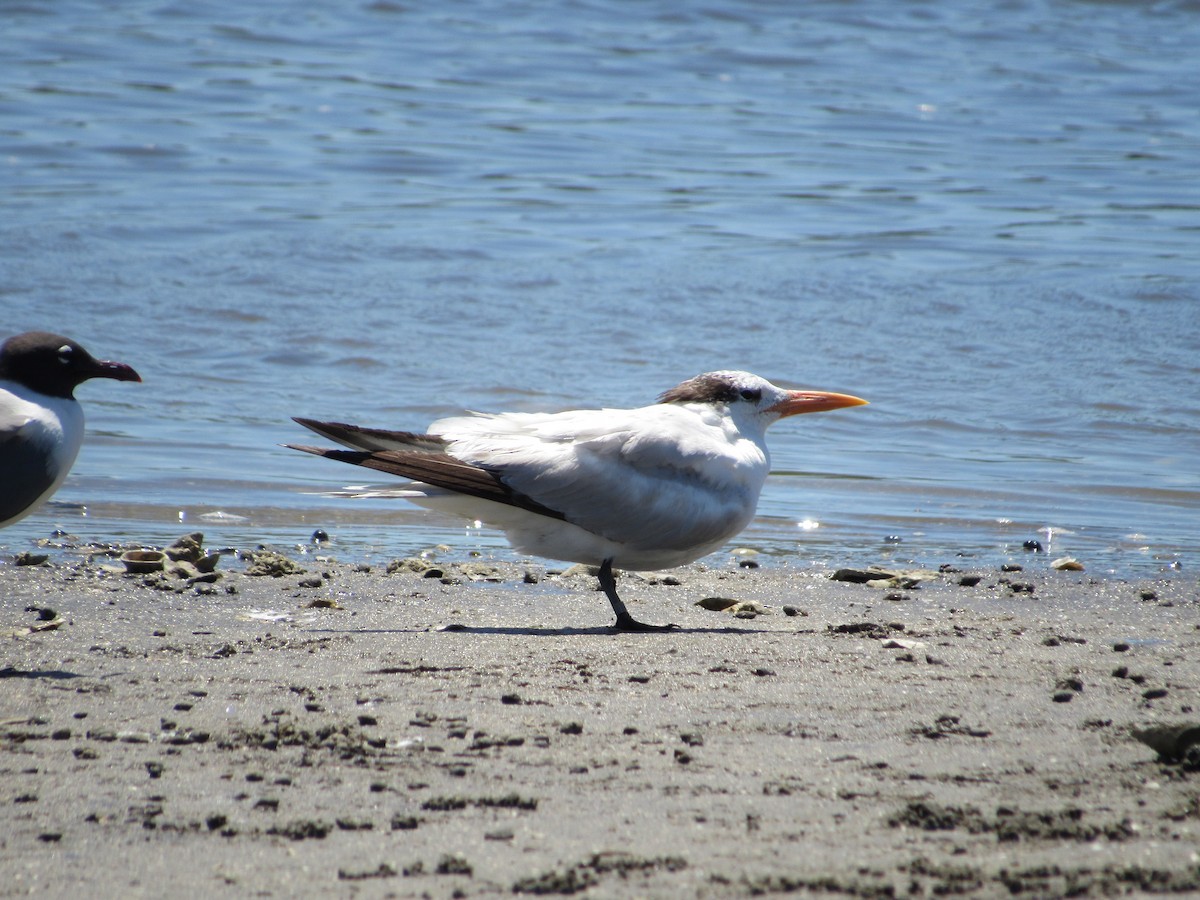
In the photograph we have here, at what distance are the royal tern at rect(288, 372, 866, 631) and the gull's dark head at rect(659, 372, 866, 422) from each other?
0.31 meters

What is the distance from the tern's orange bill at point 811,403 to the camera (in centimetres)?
591

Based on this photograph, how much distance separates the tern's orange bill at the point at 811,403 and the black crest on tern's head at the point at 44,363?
2678 mm

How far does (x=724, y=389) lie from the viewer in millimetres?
5785

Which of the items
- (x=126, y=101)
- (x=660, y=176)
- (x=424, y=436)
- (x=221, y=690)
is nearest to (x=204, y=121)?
(x=126, y=101)

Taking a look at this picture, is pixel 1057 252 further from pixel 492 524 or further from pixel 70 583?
pixel 70 583

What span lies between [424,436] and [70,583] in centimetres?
137

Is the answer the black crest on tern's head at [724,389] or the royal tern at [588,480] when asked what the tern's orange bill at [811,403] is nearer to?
the black crest on tern's head at [724,389]

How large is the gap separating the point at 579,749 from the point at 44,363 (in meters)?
2.57

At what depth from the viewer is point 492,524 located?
5434 mm

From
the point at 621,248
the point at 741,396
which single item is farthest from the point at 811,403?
the point at 621,248

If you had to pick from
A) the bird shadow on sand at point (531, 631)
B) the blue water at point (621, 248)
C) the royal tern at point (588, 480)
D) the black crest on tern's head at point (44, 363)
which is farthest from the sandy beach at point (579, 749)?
the blue water at point (621, 248)

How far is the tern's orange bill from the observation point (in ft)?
19.4

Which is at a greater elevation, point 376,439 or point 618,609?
point 376,439

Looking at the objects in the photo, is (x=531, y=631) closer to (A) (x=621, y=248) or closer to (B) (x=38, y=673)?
(B) (x=38, y=673)
